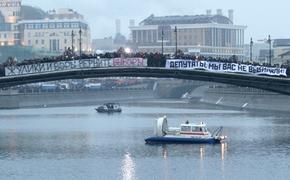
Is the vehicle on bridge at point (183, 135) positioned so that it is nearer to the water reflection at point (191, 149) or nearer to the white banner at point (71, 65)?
the water reflection at point (191, 149)

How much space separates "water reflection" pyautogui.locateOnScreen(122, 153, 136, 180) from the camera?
73.6 m

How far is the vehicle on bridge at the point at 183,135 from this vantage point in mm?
98562

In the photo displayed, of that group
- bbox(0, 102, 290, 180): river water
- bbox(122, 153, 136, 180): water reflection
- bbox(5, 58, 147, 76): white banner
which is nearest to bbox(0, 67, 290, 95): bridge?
bbox(5, 58, 147, 76): white banner

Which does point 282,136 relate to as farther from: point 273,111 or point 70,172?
point 273,111

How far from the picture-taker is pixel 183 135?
327ft

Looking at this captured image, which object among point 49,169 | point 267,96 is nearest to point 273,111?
point 267,96

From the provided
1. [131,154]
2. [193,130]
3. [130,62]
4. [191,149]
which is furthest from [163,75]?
[131,154]

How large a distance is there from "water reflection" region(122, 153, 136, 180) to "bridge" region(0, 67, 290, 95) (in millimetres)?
21306

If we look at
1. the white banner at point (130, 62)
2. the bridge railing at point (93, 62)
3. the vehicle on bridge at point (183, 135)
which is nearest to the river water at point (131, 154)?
the vehicle on bridge at point (183, 135)

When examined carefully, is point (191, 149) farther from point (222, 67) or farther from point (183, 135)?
point (222, 67)

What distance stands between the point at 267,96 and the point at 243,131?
54.0 metres

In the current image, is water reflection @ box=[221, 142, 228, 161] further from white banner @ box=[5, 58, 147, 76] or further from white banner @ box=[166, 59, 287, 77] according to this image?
white banner @ box=[5, 58, 147, 76]

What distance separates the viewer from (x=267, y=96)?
16688 centimetres

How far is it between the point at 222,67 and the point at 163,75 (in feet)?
21.3
